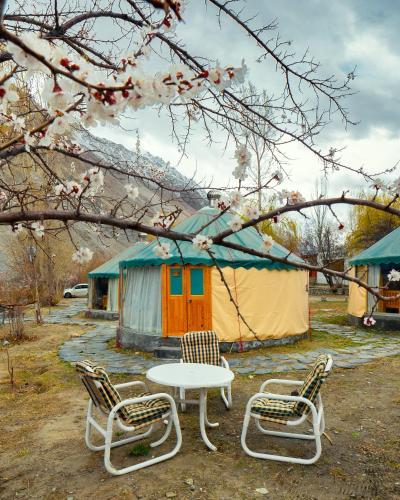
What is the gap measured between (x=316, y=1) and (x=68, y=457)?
15.4 feet

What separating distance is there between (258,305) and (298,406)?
16.7 feet

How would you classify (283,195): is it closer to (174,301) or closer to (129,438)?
(129,438)

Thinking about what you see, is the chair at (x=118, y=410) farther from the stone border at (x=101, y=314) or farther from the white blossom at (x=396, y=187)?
the stone border at (x=101, y=314)

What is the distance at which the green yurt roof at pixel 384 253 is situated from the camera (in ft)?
37.1

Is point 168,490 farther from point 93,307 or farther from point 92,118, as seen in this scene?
point 93,307

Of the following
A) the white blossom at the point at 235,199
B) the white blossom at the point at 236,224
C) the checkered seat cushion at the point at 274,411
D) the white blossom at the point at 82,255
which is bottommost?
the checkered seat cushion at the point at 274,411

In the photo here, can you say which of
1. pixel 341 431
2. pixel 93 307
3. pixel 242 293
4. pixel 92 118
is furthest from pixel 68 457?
pixel 93 307

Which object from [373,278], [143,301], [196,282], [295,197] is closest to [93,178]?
[295,197]

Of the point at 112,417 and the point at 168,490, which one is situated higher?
the point at 112,417

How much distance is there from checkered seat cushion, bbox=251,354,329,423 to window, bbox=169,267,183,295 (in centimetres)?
472

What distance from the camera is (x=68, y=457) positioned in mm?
3809

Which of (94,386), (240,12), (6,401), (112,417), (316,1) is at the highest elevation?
(316,1)

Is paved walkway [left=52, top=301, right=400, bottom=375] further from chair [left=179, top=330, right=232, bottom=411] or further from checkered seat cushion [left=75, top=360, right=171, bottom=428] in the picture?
checkered seat cushion [left=75, top=360, right=171, bottom=428]

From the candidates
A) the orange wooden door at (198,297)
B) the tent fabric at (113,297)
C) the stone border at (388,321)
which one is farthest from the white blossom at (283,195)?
the tent fabric at (113,297)
